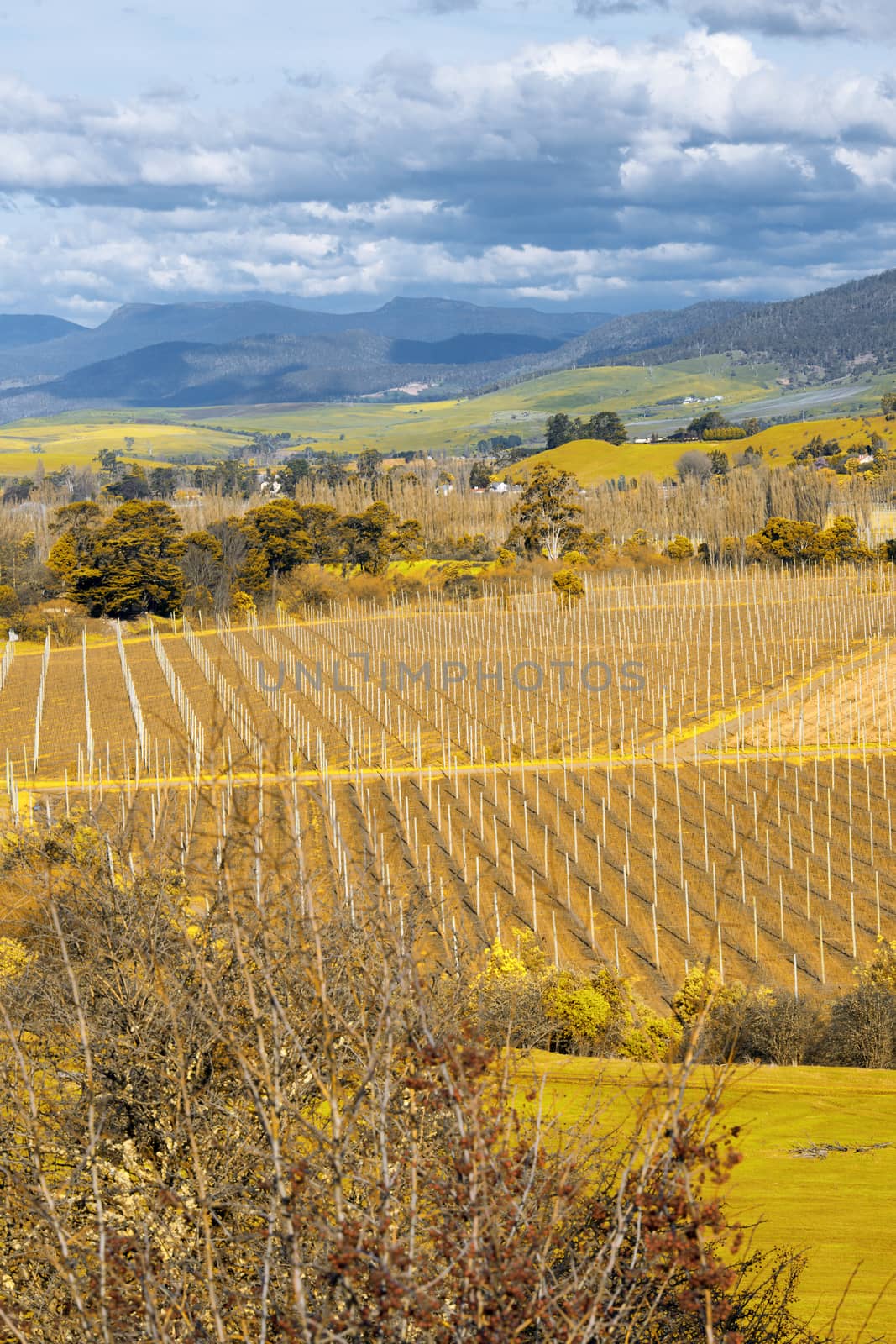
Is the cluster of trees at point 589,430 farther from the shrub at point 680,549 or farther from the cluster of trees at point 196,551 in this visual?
the cluster of trees at point 196,551

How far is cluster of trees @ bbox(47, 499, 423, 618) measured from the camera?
66750 millimetres

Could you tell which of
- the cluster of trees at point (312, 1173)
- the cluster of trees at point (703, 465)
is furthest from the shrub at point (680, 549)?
the cluster of trees at point (312, 1173)

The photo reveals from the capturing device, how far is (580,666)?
4831cm

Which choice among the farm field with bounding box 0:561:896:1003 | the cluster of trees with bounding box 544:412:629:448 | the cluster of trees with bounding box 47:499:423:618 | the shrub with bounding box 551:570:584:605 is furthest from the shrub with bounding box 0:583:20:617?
the cluster of trees with bounding box 544:412:629:448

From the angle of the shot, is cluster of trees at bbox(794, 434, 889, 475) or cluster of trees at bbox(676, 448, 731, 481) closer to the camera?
cluster of trees at bbox(676, 448, 731, 481)

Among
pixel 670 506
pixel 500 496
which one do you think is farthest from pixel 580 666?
pixel 500 496

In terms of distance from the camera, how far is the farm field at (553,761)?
2452 centimetres

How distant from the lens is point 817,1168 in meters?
12.7

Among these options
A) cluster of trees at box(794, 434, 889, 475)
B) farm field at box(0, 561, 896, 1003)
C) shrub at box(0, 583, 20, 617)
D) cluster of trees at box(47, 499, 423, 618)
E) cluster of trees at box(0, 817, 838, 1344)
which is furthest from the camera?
cluster of trees at box(794, 434, 889, 475)

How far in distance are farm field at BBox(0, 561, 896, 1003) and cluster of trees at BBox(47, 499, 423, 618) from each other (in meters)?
5.87

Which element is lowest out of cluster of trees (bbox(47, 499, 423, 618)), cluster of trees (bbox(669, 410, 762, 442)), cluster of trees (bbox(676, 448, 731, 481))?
cluster of trees (bbox(47, 499, 423, 618))

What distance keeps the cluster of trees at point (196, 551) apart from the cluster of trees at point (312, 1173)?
185 feet

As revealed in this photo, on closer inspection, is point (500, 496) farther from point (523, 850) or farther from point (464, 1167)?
point (464, 1167)

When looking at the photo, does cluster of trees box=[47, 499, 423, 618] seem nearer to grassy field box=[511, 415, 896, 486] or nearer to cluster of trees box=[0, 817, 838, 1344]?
cluster of trees box=[0, 817, 838, 1344]
